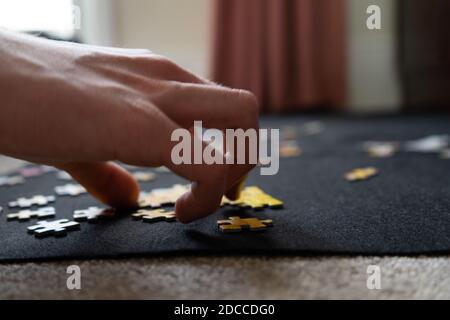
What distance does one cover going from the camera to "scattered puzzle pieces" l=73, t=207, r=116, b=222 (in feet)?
3.00

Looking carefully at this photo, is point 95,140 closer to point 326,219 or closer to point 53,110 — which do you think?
point 53,110

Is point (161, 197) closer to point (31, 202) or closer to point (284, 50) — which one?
point (31, 202)

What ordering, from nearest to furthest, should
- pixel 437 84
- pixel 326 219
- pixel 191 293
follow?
pixel 191 293
pixel 326 219
pixel 437 84

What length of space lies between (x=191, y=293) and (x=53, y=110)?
30 centimetres

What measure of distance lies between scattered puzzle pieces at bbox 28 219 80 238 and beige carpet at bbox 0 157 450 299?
96mm

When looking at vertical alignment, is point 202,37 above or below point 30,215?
above

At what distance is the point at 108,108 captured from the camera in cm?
71

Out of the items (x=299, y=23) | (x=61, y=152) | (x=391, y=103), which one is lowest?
(x=391, y=103)

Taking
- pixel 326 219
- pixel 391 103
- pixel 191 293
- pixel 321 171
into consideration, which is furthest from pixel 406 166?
pixel 391 103

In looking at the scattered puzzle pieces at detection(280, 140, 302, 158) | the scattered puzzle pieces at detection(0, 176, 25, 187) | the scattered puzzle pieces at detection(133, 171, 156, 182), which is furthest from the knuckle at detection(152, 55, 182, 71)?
the scattered puzzle pieces at detection(280, 140, 302, 158)

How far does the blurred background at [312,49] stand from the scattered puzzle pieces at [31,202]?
7.41ft

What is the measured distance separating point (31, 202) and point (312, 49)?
264 centimetres

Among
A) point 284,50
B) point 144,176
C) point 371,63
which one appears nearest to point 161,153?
point 144,176

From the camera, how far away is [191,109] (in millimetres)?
771
